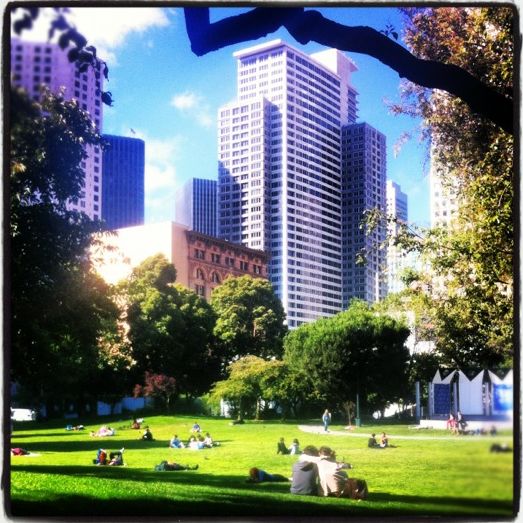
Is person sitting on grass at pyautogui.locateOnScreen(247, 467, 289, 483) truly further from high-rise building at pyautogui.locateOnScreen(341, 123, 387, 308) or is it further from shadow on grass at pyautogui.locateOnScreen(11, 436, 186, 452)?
high-rise building at pyautogui.locateOnScreen(341, 123, 387, 308)

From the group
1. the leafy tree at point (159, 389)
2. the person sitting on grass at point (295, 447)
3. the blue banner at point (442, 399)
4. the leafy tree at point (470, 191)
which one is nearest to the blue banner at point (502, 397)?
the leafy tree at point (470, 191)

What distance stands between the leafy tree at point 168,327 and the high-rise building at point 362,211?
113 centimetres

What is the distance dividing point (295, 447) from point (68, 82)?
309 cm

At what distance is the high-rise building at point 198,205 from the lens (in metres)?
5.61

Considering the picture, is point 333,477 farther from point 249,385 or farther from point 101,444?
point 101,444

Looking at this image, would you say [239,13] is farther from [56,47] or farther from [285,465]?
[285,465]

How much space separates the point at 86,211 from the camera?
5.67 metres

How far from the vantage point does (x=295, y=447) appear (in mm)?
5430

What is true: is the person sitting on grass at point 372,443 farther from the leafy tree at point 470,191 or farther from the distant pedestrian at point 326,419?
the leafy tree at point 470,191

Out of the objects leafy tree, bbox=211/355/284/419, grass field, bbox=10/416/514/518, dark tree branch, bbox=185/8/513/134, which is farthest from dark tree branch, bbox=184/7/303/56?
grass field, bbox=10/416/514/518

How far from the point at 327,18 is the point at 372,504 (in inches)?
131

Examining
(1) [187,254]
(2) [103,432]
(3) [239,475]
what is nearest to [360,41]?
(1) [187,254]

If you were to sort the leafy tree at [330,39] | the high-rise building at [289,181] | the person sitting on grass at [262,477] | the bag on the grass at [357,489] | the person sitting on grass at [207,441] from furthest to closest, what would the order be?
1. the high-rise building at [289,181]
2. the person sitting on grass at [207,441]
3. the person sitting on grass at [262,477]
4. the bag on the grass at [357,489]
5. the leafy tree at [330,39]

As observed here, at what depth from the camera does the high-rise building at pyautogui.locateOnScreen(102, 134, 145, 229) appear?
Answer: 5516 mm
